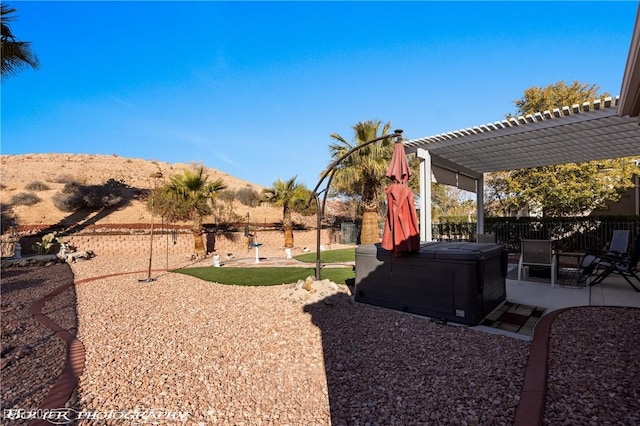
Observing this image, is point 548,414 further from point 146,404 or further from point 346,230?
point 346,230

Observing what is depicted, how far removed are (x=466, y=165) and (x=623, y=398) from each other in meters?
8.65

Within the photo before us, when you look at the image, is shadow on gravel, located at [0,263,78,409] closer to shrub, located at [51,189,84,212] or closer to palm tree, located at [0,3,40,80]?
palm tree, located at [0,3,40,80]

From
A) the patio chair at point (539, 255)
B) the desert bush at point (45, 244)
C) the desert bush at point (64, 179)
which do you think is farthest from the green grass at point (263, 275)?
the desert bush at point (64, 179)

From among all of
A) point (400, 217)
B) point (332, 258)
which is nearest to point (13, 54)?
point (400, 217)

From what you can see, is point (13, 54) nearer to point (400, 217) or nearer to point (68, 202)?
point (400, 217)

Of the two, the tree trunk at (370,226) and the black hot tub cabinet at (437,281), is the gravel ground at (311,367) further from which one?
the tree trunk at (370,226)

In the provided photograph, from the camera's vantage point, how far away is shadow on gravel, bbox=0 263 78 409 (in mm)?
3009

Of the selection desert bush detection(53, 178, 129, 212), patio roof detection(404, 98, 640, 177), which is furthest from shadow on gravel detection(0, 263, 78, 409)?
desert bush detection(53, 178, 129, 212)

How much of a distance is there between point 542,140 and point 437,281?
546 cm

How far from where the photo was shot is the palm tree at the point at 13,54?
8.19m

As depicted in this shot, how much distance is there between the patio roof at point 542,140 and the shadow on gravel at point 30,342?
8033mm

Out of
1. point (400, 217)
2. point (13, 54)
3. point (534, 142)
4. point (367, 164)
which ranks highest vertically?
point (13, 54)

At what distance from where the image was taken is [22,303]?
20.9 feet

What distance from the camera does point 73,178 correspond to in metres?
29.3
